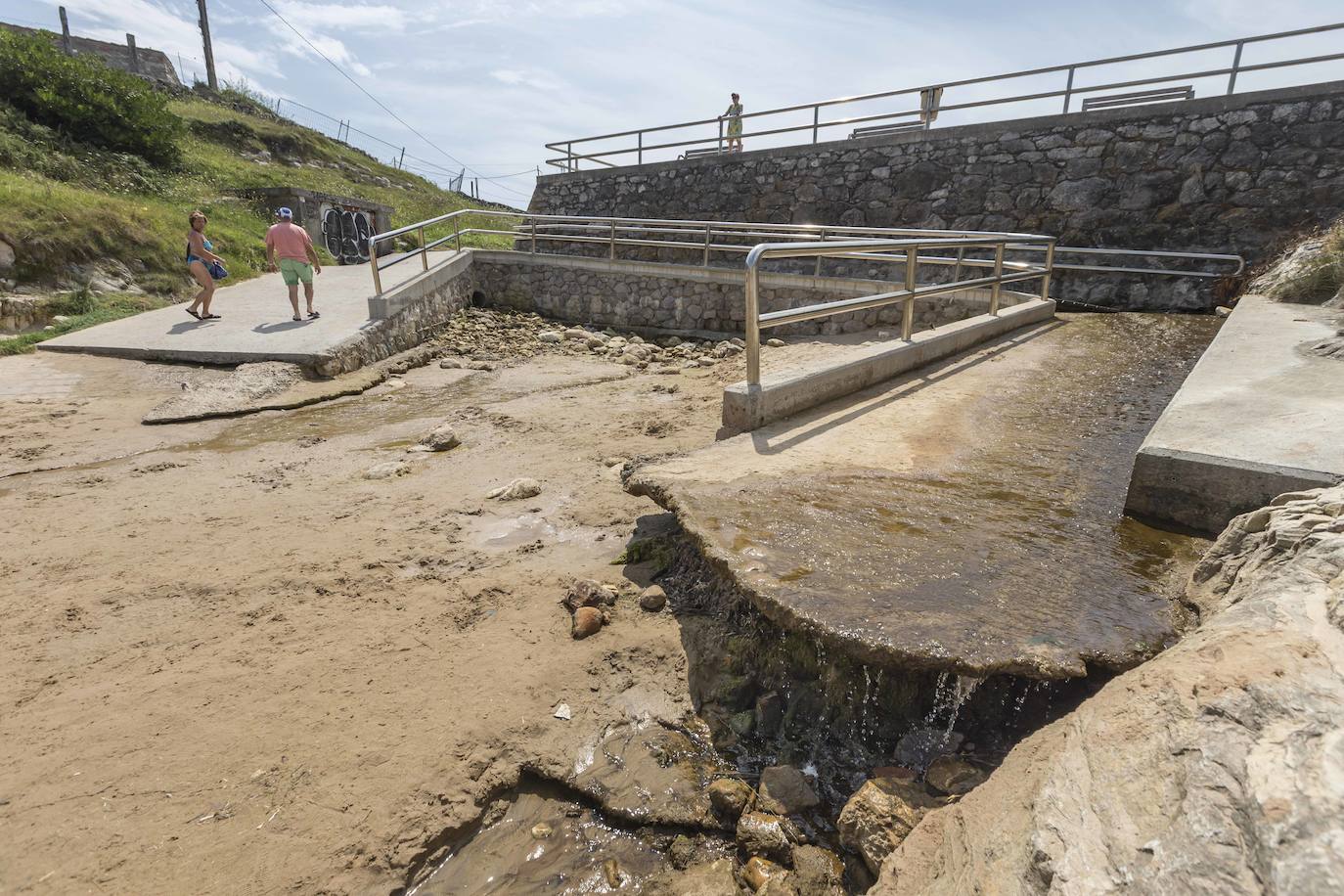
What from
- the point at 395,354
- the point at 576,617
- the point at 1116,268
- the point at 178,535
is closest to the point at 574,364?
the point at 395,354

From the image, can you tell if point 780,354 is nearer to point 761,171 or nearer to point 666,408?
point 666,408

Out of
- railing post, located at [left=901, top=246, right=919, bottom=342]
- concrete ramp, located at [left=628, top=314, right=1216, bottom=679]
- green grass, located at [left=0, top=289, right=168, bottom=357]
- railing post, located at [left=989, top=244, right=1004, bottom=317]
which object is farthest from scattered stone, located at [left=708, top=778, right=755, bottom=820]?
green grass, located at [left=0, top=289, right=168, bottom=357]

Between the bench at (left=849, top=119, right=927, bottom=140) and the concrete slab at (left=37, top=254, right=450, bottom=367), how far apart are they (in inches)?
371

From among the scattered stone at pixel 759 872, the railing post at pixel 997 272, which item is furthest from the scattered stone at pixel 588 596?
the railing post at pixel 997 272

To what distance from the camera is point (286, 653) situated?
273 centimetres

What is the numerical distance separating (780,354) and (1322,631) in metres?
7.64

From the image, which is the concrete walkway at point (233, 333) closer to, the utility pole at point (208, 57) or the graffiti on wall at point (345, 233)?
the graffiti on wall at point (345, 233)

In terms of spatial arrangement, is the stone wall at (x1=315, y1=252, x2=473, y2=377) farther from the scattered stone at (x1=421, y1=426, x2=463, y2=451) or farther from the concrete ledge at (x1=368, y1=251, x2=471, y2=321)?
the scattered stone at (x1=421, y1=426, x2=463, y2=451)

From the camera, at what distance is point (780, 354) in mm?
8859

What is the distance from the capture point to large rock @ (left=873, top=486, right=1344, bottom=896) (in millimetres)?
985

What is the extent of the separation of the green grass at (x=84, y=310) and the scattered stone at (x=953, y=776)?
1040 centimetres

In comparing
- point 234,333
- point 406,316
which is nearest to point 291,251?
point 234,333

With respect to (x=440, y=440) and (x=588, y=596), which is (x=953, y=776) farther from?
(x=440, y=440)

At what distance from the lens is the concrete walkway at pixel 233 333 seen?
7441mm
